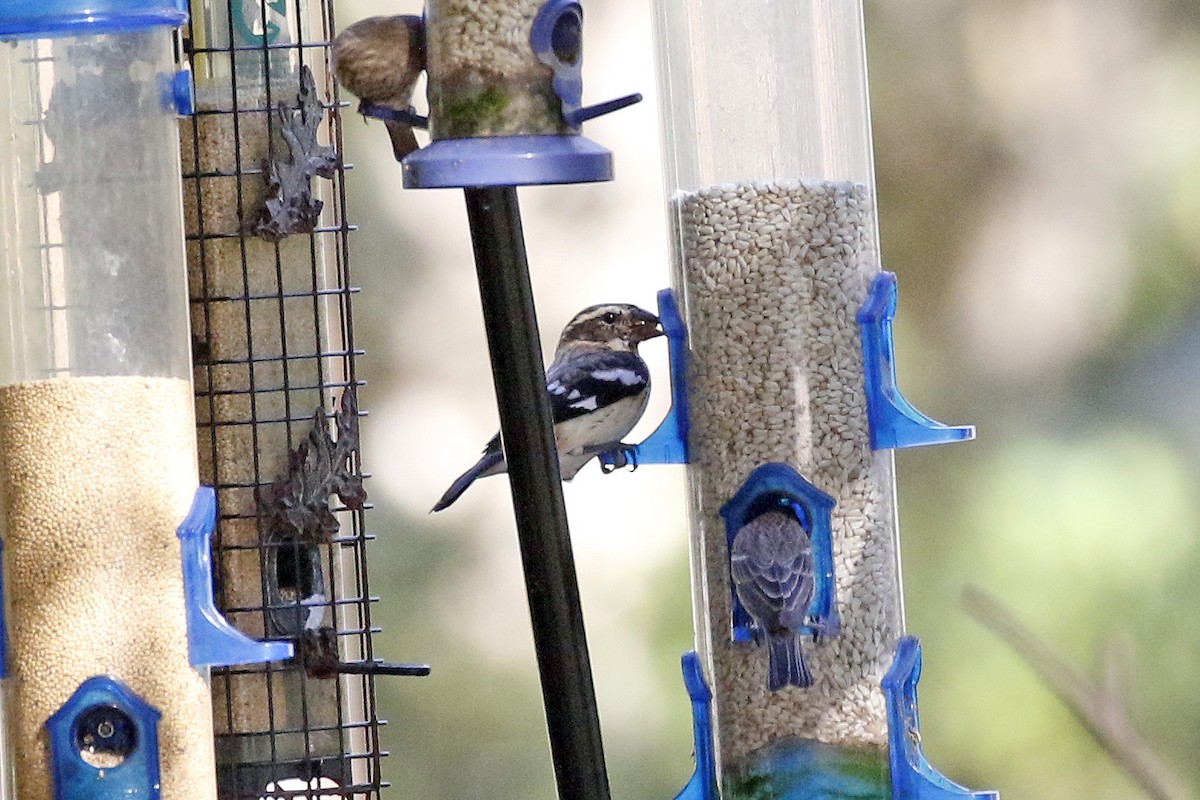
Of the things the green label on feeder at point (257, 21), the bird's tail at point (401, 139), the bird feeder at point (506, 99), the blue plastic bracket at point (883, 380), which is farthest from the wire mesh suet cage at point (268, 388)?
the blue plastic bracket at point (883, 380)

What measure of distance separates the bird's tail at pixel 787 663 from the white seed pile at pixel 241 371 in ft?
3.83

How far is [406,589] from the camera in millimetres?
8070

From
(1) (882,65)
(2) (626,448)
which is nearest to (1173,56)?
(1) (882,65)

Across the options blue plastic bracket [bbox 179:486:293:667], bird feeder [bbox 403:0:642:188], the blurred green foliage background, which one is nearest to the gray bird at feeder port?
bird feeder [bbox 403:0:642:188]

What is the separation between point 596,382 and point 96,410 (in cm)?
162

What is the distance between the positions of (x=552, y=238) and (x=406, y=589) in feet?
5.21

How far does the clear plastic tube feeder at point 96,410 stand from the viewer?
3.21m

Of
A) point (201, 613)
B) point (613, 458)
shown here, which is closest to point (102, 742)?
point (201, 613)

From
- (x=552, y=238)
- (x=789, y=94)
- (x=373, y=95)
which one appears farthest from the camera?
(x=552, y=238)

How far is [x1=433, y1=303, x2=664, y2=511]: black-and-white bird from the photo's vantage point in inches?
177

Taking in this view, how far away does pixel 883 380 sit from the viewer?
3387mm

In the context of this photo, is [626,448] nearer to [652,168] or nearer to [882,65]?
[652,168]

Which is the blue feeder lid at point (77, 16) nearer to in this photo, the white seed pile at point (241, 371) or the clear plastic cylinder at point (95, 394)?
the clear plastic cylinder at point (95, 394)

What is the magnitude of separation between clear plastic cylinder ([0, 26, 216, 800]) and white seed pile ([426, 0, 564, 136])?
2.02 ft
